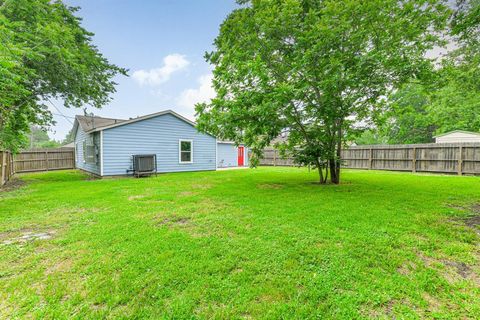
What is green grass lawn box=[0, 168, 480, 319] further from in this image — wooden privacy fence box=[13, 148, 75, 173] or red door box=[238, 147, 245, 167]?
red door box=[238, 147, 245, 167]

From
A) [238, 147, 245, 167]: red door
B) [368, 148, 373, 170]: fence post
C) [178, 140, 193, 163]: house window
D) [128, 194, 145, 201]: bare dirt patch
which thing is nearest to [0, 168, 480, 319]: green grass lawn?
[128, 194, 145, 201]: bare dirt patch

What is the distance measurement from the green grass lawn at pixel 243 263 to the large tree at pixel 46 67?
4952mm

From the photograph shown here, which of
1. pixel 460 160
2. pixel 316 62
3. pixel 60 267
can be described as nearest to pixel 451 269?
pixel 60 267

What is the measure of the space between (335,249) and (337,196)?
10.3 feet

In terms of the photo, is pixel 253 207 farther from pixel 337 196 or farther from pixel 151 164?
pixel 151 164

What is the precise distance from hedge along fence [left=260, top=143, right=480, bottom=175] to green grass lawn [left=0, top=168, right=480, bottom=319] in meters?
4.87

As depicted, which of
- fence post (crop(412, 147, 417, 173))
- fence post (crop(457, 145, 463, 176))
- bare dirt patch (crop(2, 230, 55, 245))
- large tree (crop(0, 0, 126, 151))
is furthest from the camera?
fence post (crop(412, 147, 417, 173))

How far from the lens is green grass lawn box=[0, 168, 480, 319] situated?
69.4 inches

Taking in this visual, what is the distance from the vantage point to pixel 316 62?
18.3 ft

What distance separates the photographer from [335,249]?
2666mm

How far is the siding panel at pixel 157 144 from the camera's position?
405 inches

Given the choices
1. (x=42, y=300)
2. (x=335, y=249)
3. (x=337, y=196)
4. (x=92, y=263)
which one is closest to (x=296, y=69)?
(x=337, y=196)

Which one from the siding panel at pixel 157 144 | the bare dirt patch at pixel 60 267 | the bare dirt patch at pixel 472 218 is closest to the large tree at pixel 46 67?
the siding panel at pixel 157 144

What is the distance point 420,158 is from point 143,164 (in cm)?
1434
